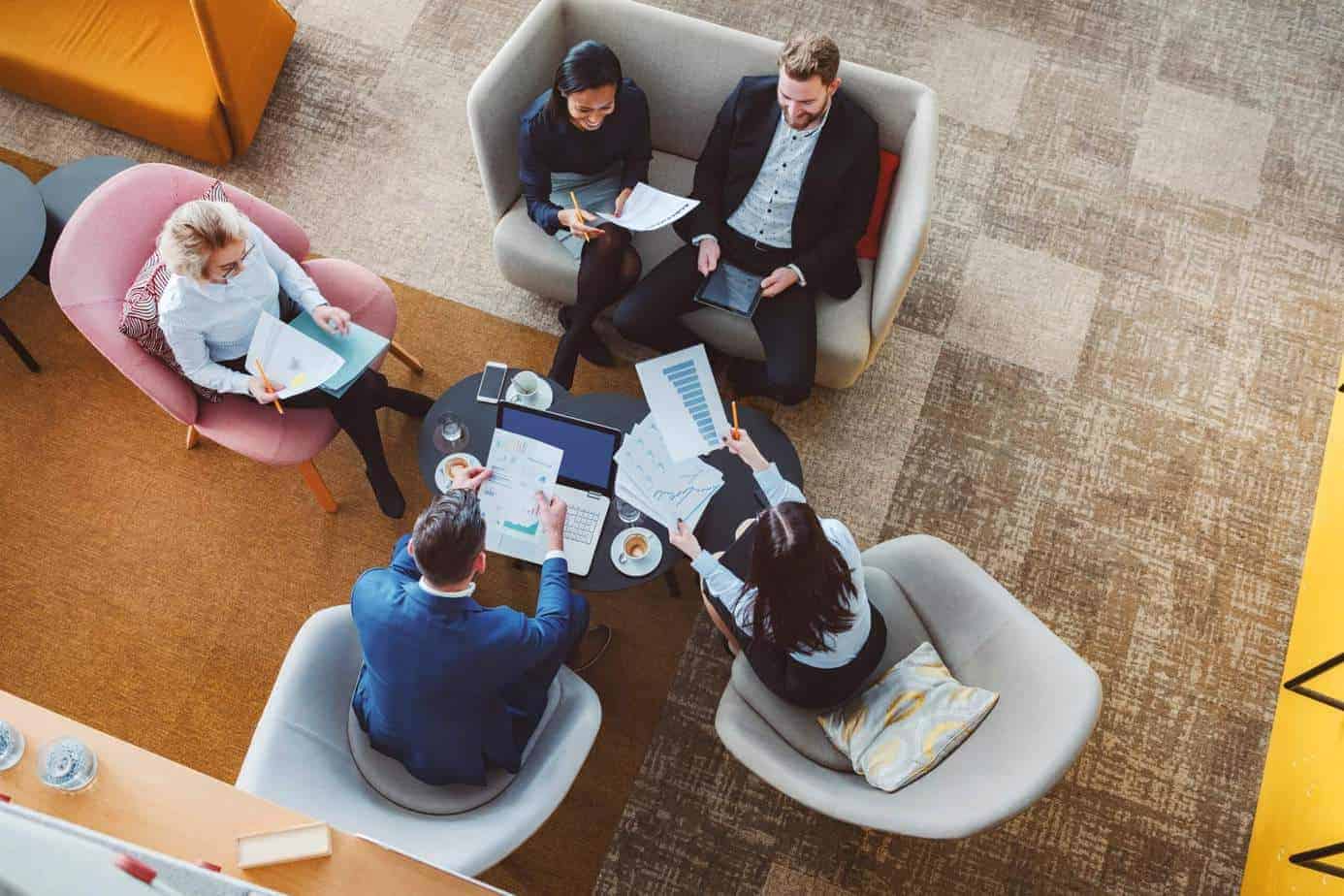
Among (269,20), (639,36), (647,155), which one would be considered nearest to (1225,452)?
(647,155)

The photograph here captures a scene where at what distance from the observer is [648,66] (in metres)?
3.19

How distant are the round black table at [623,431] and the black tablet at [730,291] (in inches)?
17.9

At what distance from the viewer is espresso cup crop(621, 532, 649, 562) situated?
102 inches

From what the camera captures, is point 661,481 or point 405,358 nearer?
point 661,481

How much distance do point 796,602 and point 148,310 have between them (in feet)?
6.21

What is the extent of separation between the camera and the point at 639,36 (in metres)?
3.12

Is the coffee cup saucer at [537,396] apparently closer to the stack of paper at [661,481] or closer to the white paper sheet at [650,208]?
the stack of paper at [661,481]

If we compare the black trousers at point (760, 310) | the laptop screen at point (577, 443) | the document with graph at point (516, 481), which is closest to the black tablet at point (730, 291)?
the black trousers at point (760, 310)

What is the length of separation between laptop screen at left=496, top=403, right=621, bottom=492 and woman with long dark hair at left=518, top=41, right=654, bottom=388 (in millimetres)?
538

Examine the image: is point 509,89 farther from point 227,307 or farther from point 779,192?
point 227,307

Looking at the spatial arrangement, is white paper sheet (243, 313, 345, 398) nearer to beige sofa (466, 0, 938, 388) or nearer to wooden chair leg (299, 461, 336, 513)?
wooden chair leg (299, 461, 336, 513)

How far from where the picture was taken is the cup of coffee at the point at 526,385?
2768mm

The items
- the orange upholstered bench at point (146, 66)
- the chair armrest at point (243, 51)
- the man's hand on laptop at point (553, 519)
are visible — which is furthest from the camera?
the orange upholstered bench at point (146, 66)

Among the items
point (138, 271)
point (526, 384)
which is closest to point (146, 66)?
point (138, 271)
